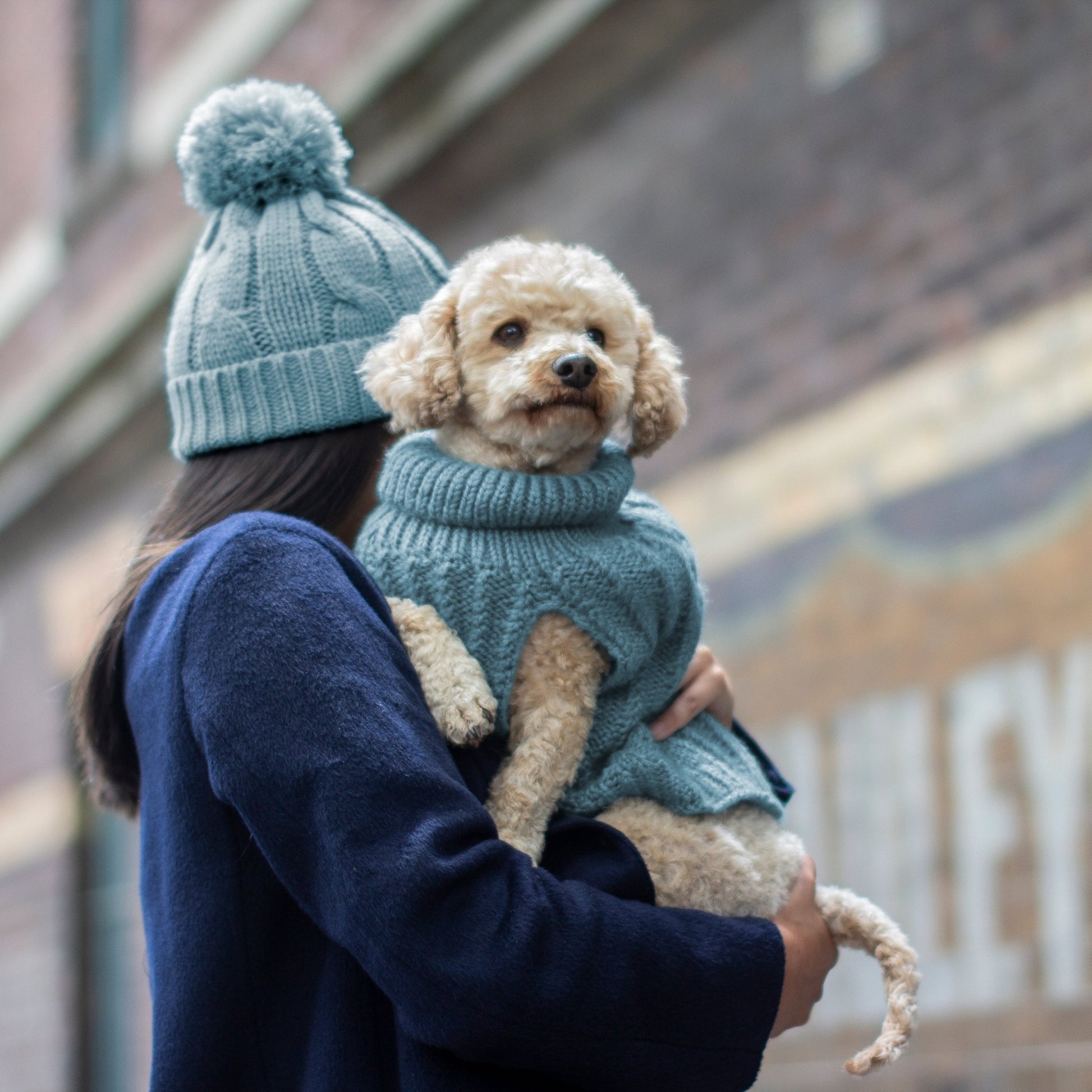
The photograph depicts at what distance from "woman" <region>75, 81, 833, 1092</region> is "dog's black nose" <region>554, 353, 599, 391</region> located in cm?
33

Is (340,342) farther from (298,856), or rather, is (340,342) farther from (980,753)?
(980,753)

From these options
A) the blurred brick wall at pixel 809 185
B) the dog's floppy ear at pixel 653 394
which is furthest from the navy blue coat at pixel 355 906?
the blurred brick wall at pixel 809 185

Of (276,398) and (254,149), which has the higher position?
(254,149)

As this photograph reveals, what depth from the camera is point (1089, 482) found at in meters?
3.23

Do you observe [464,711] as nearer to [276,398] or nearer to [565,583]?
[565,583]

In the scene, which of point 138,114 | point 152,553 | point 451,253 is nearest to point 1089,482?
point 152,553

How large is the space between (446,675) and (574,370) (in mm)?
388

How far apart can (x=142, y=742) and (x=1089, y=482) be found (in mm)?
2548

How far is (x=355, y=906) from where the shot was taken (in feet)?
3.93

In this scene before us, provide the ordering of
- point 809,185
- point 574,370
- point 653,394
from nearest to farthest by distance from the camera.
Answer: point 574,370 → point 653,394 → point 809,185

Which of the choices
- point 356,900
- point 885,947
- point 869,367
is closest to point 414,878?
point 356,900

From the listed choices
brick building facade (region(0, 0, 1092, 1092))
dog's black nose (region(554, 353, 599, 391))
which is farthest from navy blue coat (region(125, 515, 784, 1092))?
brick building facade (region(0, 0, 1092, 1092))

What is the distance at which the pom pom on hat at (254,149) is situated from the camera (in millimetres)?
1862

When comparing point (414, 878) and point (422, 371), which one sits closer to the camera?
point (414, 878)
